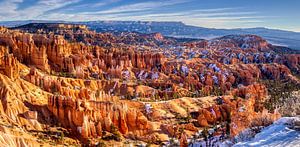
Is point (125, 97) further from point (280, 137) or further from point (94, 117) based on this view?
point (280, 137)

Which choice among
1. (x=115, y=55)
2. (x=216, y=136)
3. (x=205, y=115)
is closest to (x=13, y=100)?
(x=216, y=136)

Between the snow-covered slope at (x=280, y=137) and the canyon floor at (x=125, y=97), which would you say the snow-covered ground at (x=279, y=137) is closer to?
the snow-covered slope at (x=280, y=137)

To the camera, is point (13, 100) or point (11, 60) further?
point (11, 60)

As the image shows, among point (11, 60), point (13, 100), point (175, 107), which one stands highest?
point (11, 60)

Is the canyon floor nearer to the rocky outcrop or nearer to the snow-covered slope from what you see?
the rocky outcrop

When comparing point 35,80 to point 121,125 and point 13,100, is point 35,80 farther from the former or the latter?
point 121,125

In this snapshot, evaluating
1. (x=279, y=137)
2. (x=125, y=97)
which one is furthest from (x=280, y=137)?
(x=125, y=97)

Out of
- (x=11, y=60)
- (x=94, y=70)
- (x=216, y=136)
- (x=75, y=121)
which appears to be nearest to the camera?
(x=216, y=136)

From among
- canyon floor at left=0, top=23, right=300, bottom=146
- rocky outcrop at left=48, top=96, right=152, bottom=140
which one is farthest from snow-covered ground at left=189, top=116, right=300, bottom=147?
rocky outcrop at left=48, top=96, right=152, bottom=140
